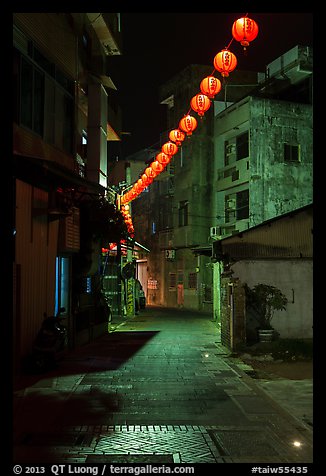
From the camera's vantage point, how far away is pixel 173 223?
45.5 m

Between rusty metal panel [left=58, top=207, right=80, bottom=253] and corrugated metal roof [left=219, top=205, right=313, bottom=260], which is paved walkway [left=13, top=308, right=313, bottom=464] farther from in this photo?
corrugated metal roof [left=219, top=205, right=313, bottom=260]

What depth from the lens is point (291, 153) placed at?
1363 inches

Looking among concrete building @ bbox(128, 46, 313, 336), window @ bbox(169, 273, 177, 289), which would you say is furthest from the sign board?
window @ bbox(169, 273, 177, 289)

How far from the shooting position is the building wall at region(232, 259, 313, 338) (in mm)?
18125

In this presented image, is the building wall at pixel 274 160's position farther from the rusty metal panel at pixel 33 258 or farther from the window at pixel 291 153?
the rusty metal panel at pixel 33 258

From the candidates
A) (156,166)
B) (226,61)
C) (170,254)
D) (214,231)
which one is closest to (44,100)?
(226,61)

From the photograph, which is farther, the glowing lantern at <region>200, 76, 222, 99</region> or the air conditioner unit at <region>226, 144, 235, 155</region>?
the air conditioner unit at <region>226, 144, 235, 155</region>

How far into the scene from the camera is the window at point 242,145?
3534cm

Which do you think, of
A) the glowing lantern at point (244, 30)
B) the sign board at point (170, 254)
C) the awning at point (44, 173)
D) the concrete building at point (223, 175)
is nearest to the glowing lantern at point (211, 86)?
the glowing lantern at point (244, 30)

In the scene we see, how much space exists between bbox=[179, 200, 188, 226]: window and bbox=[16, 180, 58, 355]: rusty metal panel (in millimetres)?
29223

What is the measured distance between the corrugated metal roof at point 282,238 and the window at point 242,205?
47.7 feet

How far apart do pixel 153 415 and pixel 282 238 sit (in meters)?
12.3

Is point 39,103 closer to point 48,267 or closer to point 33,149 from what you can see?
point 33,149

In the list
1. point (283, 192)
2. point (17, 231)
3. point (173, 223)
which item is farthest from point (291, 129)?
point (17, 231)
